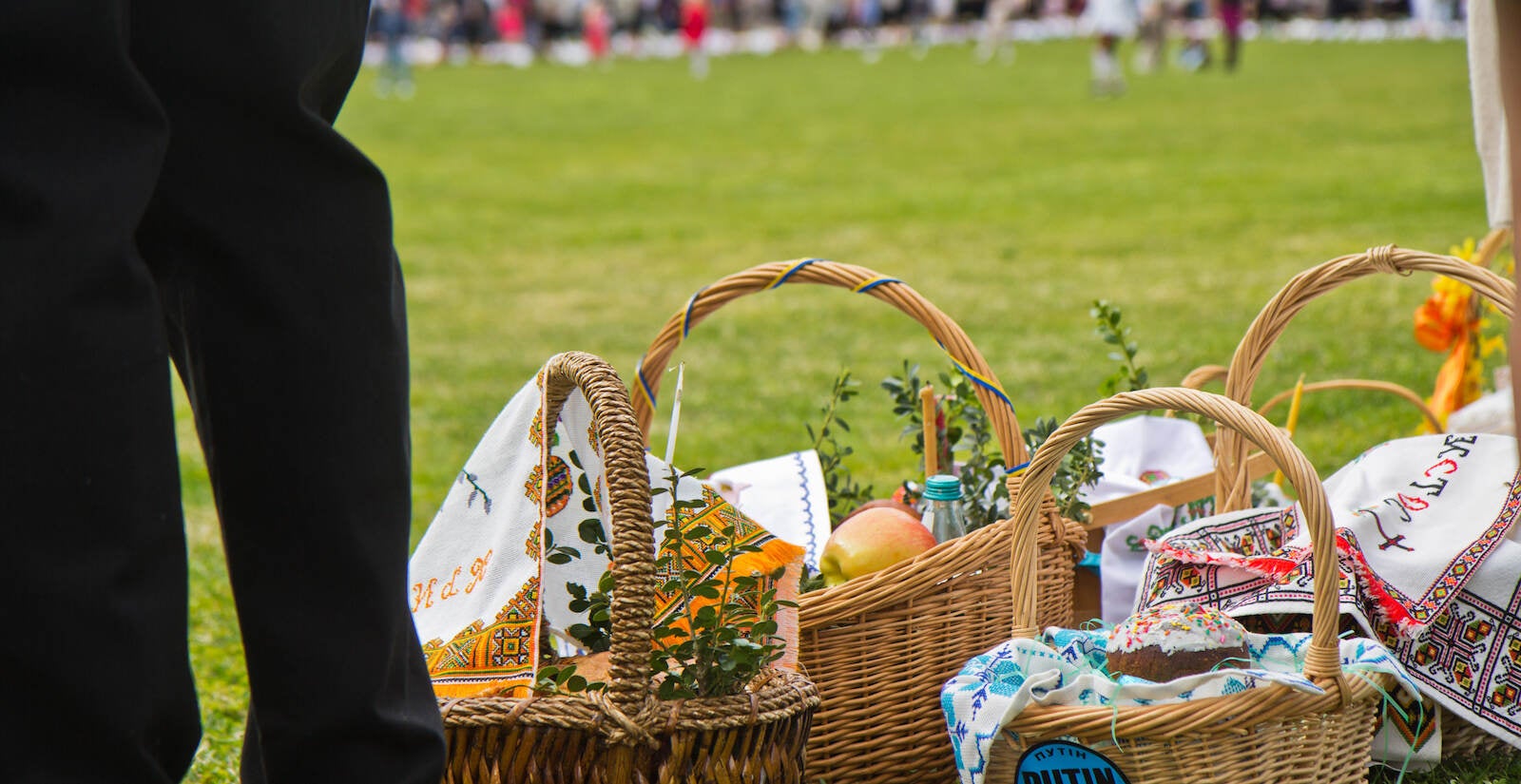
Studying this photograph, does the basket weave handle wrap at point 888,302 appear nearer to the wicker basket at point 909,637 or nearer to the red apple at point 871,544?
the wicker basket at point 909,637

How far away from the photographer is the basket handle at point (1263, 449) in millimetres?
1587

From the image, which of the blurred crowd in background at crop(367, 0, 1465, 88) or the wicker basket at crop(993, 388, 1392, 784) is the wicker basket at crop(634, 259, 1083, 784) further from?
the blurred crowd in background at crop(367, 0, 1465, 88)

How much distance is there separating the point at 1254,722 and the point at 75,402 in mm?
1144

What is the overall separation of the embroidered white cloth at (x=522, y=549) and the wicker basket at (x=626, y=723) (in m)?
0.09

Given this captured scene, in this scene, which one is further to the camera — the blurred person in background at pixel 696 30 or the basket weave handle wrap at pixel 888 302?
the blurred person in background at pixel 696 30

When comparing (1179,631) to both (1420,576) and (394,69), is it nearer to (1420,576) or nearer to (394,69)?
(1420,576)

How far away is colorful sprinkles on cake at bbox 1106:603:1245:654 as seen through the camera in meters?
1.67

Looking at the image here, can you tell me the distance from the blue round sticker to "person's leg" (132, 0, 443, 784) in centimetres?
66

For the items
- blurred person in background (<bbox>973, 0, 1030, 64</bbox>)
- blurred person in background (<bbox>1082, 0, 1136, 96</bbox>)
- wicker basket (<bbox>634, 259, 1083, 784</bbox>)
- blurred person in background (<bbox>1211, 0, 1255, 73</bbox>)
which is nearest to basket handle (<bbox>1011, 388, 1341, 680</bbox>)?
wicker basket (<bbox>634, 259, 1083, 784</bbox>)

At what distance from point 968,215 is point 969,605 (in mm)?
7070

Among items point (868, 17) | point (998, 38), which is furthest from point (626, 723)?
point (868, 17)

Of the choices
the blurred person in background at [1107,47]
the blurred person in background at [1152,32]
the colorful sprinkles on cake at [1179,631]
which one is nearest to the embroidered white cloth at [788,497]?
the colorful sprinkles on cake at [1179,631]

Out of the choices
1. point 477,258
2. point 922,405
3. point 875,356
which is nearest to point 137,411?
point 922,405

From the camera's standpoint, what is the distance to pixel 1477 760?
74.1 inches
